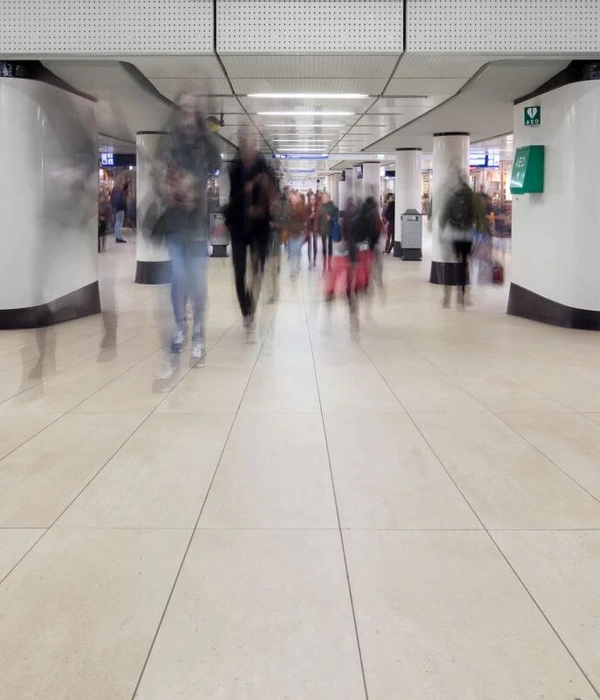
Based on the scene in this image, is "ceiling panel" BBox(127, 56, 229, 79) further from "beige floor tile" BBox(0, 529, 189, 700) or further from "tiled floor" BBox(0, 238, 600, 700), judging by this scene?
"beige floor tile" BBox(0, 529, 189, 700)

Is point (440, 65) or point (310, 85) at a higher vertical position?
point (310, 85)

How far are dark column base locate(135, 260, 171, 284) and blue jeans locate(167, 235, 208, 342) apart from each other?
8.96 m

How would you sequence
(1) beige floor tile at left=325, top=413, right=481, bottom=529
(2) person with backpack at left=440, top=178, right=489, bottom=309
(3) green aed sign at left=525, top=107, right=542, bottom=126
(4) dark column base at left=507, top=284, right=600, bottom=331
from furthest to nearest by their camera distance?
(2) person with backpack at left=440, top=178, right=489, bottom=309, (3) green aed sign at left=525, top=107, right=542, bottom=126, (4) dark column base at left=507, top=284, right=600, bottom=331, (1) beige floor tile at left=325, top=413, right=481, bottom=529

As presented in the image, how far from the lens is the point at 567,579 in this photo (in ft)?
9.19

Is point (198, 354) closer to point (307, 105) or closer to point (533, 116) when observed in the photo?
point (533, 116)

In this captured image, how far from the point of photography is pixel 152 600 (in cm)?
264

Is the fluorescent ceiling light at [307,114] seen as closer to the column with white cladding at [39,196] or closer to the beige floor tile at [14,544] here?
the column with white cladding at [39,196]

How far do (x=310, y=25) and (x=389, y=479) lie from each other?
5.57 meters

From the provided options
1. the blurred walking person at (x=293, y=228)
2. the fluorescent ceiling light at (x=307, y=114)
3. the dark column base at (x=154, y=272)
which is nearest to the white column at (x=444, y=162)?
the blurred walking person at (x=293, y=228)

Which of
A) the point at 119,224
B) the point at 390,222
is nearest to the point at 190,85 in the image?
the point at 119,224

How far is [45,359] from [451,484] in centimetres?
482

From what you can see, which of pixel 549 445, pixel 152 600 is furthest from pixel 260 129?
pixel 152 600

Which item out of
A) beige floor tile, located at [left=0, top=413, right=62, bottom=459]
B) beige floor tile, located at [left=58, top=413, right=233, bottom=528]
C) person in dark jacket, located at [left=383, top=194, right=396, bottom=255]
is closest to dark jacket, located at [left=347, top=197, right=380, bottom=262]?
beige floor tile, located at [left=58, top=413, right=233, bottom=528]

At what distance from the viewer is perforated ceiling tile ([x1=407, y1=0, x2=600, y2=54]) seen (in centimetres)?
770
